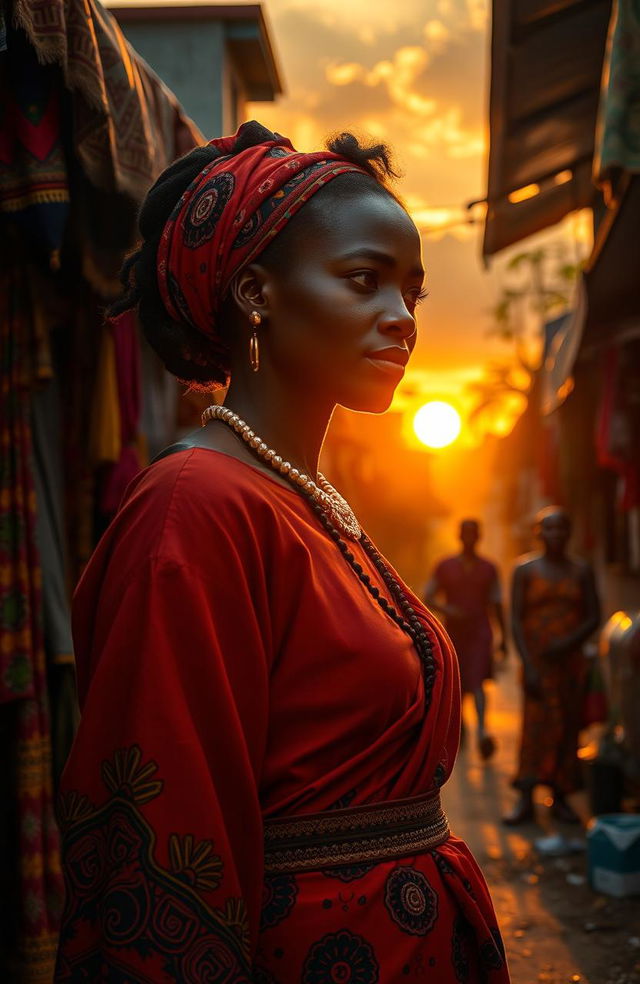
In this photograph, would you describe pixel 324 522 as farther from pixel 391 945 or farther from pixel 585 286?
pixel 585 286

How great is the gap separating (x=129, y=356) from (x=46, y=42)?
1838 mm

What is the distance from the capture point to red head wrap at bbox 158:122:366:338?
1577 mm

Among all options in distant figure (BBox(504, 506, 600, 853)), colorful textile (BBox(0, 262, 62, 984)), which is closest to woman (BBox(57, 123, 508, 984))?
colorful textile (BBox(0, 262, 62, 984))

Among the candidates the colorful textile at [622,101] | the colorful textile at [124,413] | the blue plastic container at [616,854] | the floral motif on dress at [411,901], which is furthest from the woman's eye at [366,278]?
the blue plastic container at [616,854]

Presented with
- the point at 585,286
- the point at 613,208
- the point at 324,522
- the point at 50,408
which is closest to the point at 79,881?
the point at 324,522

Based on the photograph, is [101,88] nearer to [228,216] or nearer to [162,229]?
[162,229]

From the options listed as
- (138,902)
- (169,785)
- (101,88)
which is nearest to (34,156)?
(101,88)

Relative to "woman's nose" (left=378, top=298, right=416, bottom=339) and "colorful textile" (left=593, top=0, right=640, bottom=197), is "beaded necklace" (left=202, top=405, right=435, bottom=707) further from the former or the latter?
"colorful textile" (left=593, top=0, right=640, bottom=197)

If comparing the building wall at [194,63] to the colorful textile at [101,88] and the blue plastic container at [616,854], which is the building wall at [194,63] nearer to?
the colorful textile at [101,88]

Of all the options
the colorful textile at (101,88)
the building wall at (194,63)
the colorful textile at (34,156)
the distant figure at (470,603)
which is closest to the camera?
the colorful textile at (101,88)

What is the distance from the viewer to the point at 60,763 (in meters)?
3.48

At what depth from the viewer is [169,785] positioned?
1.30 metres

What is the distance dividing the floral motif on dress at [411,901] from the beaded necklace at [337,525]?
10.2 inches

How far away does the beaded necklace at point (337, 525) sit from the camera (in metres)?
1.62
